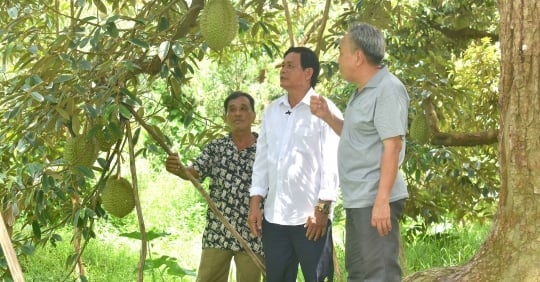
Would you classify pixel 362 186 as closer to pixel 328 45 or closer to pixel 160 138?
pixel 160 138

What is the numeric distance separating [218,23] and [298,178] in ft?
2.19

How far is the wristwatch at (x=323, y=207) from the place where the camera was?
323cm

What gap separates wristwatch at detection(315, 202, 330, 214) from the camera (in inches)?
127

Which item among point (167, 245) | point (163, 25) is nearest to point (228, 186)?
point (163, 25)

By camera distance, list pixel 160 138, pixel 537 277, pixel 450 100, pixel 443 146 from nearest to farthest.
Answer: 1. pixel 537 277
2. pixel 160 138
3. pixel 450 100
4. pixel 443 146

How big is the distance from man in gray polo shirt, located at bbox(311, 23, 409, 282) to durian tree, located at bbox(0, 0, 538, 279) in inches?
15.5

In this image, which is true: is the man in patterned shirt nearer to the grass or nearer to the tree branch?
the grass

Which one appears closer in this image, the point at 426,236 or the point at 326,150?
the point at 326,150

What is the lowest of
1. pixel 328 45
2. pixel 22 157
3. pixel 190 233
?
pixel 190 233

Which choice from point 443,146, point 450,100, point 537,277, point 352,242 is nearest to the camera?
point 537,277

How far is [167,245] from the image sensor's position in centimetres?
701

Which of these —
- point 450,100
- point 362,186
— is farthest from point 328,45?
point 362,186

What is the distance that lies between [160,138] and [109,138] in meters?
0.37

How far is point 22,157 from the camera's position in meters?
3.31
